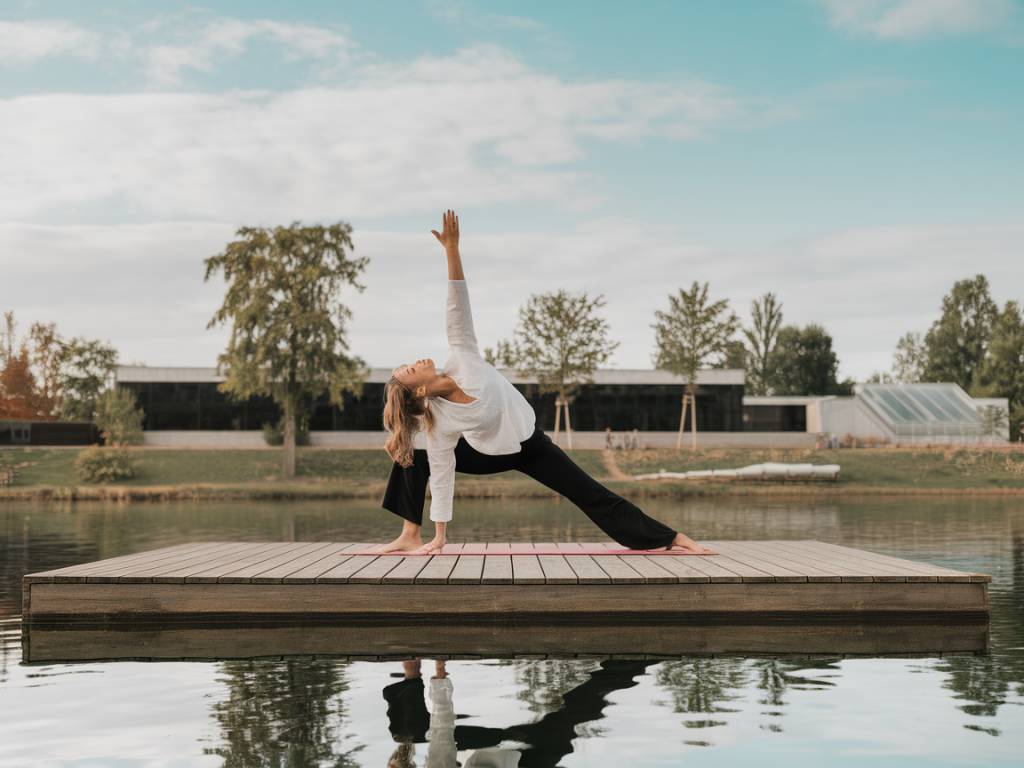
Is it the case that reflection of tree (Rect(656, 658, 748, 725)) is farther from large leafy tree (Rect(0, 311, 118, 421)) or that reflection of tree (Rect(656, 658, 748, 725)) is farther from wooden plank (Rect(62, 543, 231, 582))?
large leafy tree (Rect(0, 311, 118, 421))

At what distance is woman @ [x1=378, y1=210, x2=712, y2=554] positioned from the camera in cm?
731

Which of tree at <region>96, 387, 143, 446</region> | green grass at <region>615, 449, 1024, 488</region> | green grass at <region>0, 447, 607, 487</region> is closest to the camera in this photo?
green grass at <region>615, 449, 1024, 488</region>

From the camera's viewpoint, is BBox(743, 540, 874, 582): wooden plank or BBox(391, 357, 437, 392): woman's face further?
BBox(391, 357, 437, 392): woman's face

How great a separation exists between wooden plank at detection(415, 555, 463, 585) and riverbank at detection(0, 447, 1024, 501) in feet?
67.0

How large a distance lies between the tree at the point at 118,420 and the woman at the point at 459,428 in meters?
36.5

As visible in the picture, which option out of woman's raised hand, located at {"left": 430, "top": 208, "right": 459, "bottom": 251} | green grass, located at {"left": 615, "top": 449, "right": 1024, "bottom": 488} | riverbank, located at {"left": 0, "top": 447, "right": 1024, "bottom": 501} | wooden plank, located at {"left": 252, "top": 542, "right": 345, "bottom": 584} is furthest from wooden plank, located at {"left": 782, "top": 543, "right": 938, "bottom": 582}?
green grass, located at {"left": 615, "top": 449, "right": 1024, "bottom": 488}

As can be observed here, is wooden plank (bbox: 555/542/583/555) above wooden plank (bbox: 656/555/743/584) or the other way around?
the other way around

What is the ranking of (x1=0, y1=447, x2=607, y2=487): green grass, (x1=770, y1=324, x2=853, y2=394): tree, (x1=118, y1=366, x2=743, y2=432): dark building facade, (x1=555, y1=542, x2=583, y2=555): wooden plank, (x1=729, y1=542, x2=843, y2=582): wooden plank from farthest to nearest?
(x1=770, y1=324, x2=853, y2=394): tree, (x1=118, y1=366, x2=743, y2=432): dark building facade, (x1=0, y1=447, x2=607, y2=487): green grass, (x1=555, y1=542, x2=583, y2=555): wooden plank, (x1=729, y1=542, x2=843, y2=582): wooden plank

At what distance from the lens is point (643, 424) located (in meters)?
52.5

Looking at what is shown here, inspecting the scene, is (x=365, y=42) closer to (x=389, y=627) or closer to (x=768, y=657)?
(x=389, y=627)

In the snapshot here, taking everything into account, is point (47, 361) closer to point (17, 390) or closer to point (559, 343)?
point (17, 390)

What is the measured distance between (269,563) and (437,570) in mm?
1588

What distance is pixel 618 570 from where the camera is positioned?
7.35 m

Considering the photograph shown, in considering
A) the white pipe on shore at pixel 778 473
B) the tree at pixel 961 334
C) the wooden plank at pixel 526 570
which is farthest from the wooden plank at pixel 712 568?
the tree at pixel 961 334
